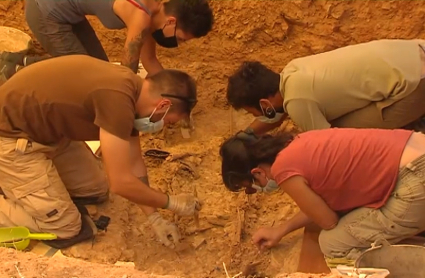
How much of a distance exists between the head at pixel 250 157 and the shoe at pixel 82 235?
87 centimetres

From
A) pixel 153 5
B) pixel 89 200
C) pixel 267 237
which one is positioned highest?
pixel 153 5

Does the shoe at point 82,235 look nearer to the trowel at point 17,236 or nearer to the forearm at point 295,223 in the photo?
the trowel at point 17,236

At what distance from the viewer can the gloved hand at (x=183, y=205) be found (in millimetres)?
2910

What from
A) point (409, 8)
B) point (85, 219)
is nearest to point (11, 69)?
point (85, 219)

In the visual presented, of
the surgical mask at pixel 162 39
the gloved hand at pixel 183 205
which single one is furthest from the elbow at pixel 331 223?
the surgical mask at pixel 162 39

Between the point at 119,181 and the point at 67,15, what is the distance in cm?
127

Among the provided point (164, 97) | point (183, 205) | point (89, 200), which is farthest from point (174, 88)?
point (89, 200)

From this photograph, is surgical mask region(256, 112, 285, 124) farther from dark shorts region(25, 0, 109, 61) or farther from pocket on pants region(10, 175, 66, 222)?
dark shorts region(25, 0, 109, 61)

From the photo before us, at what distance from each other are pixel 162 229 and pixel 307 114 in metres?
0.93

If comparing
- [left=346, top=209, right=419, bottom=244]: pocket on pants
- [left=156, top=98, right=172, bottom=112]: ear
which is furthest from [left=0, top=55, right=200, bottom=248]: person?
[left=346, top=209, right=419, bottom=244]: pocket on pants

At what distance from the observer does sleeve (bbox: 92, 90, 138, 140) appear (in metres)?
2.51

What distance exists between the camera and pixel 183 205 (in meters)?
2.95

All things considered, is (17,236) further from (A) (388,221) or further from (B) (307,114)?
(A) (388,221)

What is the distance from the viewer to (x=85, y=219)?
3.10m
